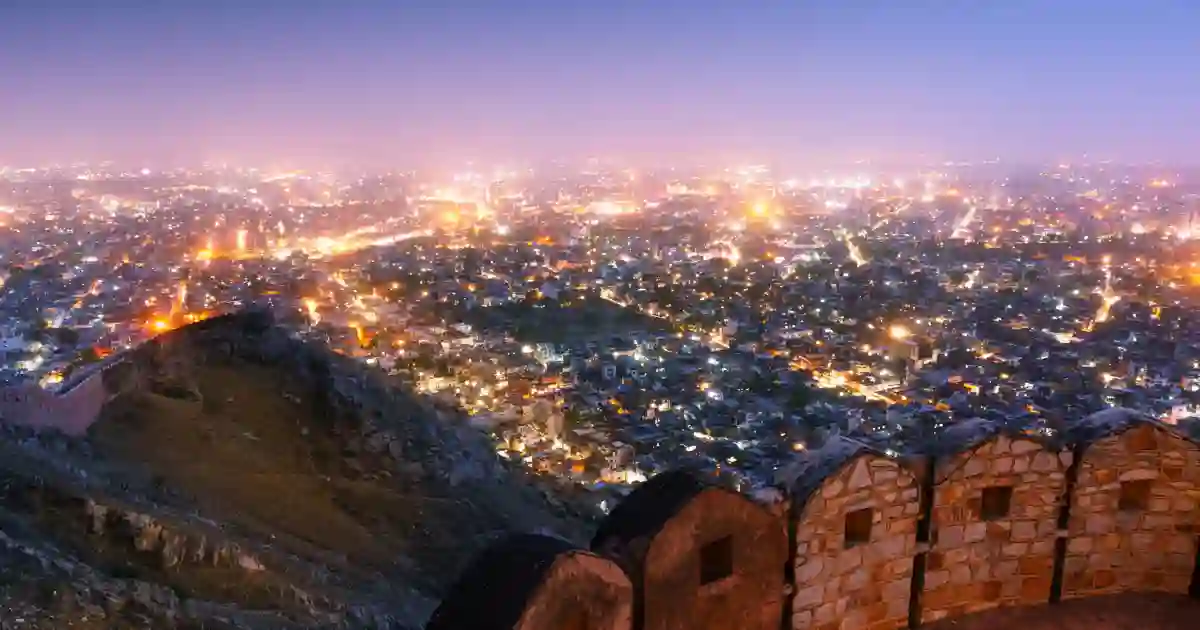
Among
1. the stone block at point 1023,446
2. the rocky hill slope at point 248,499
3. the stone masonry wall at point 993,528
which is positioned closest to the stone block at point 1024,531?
the stone masonry wall at point 993,528

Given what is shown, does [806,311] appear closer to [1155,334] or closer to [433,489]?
[1155,334]

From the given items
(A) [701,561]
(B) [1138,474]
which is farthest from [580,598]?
(B) [1138,474]

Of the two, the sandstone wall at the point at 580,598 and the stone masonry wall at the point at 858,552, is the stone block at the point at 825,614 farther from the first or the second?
the sandstone wall at the point at 580,598

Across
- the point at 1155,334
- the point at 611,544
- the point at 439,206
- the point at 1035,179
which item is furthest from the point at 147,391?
the point at 1035,179

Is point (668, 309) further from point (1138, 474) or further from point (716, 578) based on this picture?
point (716, 578)

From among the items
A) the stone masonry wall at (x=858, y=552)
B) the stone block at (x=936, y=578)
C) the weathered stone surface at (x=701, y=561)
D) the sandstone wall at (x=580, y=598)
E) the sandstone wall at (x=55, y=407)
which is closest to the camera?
the sandstone wall at (x=580, y=598)

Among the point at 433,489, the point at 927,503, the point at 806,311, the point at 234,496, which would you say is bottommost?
the point at 806,311
